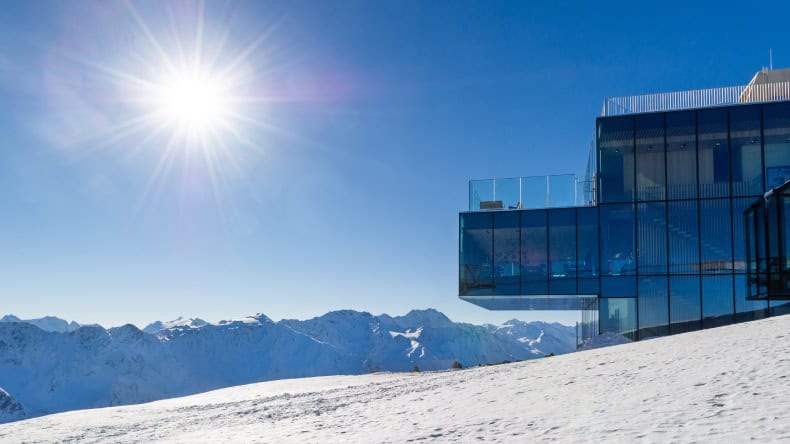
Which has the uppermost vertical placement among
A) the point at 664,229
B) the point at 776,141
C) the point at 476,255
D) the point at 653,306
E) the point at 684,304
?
the point at 776,141

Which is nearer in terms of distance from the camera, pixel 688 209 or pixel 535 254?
pixel 688 209

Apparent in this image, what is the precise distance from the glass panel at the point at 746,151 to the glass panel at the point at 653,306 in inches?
200

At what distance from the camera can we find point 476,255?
1161 inches

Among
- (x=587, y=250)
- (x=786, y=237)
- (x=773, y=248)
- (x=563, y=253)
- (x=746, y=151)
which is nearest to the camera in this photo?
(x=773, y=248)

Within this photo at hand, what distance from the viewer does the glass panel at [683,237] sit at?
26031 mm

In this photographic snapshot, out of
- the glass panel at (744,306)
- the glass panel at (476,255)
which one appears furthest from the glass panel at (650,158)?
the glass panel at (476,255)

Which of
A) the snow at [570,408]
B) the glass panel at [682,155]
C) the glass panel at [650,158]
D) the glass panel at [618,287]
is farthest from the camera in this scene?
the glass panel at [650,158]

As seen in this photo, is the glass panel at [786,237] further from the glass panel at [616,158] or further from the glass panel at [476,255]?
the glass panel at [476,255]

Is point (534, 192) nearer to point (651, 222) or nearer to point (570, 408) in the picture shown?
point (651, 222)

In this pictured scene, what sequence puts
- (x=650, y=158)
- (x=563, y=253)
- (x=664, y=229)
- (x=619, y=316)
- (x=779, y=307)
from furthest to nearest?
1. (x=563, y=253)
2. (x=650, y=158)
3. (x=619, y=316)
4. (x=664, y=229)
5. (x=779, y=307)

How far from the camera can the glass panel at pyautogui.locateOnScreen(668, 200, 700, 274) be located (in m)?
26.0

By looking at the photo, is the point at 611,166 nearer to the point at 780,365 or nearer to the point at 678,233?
the point at 678,233

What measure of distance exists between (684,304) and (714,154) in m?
6.65

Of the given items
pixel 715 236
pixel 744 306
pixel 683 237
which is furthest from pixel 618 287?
pixel 744 306
